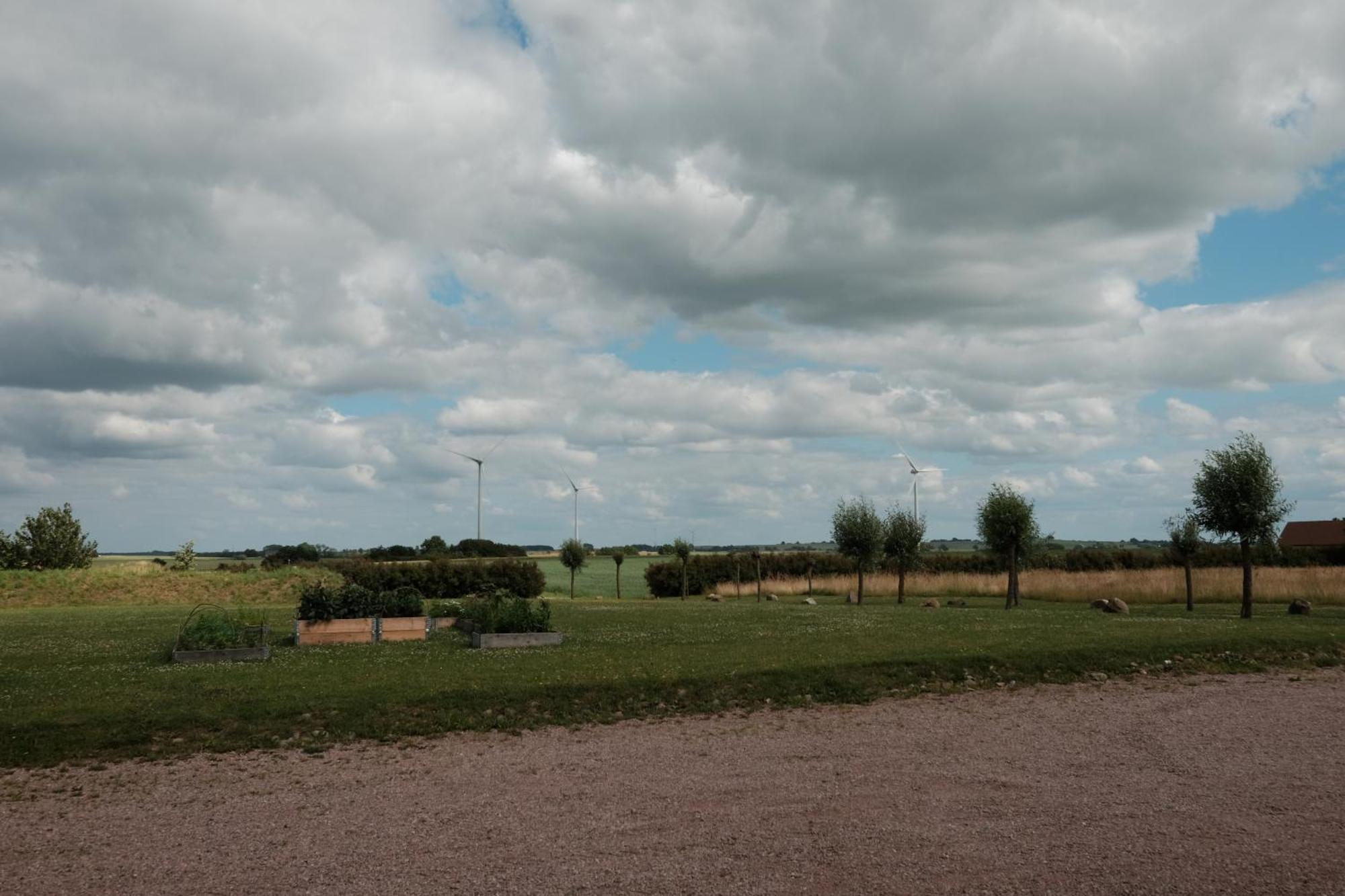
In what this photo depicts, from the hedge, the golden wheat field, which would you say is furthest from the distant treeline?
the hedge

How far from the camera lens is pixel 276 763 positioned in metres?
11.3

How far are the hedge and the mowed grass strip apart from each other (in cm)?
2806

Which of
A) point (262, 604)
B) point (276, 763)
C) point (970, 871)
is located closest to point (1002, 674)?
point (970, 871)

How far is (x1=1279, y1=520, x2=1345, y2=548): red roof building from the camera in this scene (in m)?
102

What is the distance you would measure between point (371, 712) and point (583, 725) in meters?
3.07

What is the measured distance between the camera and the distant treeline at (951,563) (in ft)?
215

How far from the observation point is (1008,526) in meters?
44.1

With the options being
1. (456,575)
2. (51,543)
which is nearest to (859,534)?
(456,575)

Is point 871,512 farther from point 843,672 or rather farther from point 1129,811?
point 1129,811

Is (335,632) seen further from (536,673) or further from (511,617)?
(536,673)

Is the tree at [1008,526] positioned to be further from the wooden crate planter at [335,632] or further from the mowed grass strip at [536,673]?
the wooden crate planter at [335,632]

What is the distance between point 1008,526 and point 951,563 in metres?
26.4

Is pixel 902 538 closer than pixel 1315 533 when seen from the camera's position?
Yes

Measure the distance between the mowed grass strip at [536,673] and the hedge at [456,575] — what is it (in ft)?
92.1
